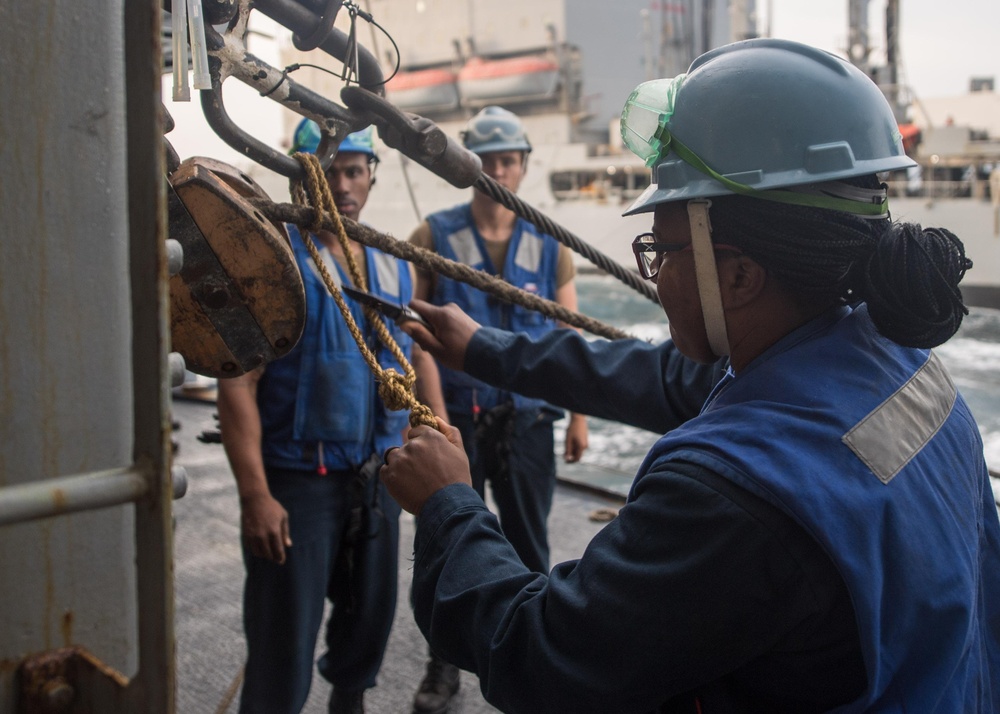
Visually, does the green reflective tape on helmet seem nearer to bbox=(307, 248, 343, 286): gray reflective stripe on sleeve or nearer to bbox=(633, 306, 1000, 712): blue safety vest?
bbox=(633, 306, 1000, 712): blue safety vest

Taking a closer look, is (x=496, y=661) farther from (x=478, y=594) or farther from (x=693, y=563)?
(x=693, y=563)

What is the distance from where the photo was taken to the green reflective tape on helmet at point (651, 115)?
4.08ft

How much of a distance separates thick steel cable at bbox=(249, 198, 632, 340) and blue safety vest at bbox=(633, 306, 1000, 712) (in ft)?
2.15

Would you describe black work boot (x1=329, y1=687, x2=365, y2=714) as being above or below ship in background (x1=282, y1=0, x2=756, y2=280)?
below

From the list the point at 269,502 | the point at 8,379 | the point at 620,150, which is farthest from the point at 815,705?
the point at 620,150

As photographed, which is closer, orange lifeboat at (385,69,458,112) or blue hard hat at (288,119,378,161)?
blue hard hat at (288,119,378,161)

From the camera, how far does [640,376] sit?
1796mm

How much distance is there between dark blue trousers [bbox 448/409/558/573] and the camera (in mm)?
2963

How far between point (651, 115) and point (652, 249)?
0.64ft

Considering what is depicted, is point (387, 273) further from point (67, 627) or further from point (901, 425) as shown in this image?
point (67, 627)

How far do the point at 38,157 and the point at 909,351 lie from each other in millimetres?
1104

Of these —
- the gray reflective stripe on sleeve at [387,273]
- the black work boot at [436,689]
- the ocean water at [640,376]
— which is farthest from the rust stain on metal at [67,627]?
the black work boot at [436,689]

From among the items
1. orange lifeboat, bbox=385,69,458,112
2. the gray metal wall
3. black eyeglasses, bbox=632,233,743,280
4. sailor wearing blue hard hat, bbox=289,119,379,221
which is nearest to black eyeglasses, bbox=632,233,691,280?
black eyeglasses, bbox=632,233,743,280

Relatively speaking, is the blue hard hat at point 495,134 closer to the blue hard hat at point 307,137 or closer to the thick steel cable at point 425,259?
the blue hard hat at point 307,137
